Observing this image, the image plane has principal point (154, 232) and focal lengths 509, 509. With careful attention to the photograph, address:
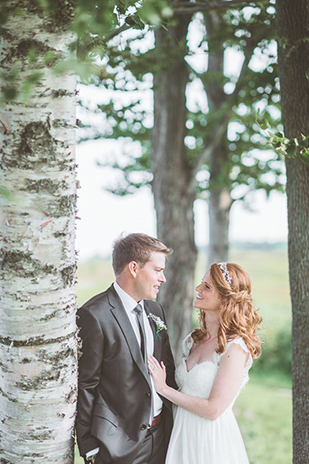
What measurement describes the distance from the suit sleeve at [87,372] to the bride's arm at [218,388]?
0.38 metres

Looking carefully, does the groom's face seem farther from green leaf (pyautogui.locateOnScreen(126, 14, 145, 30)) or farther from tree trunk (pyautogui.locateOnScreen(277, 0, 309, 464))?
green leaf (pyautogui.locateOnScreen(126, 14, 145, 30))

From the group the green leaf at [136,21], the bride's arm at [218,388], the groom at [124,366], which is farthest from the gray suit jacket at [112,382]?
the green leaf at [136,21]

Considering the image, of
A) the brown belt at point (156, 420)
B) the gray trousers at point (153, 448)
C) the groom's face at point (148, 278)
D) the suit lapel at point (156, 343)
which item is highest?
the groom's face at point (148, 278)

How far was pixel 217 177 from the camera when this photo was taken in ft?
32.3

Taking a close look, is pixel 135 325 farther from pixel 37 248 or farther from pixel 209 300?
pixel 37 248

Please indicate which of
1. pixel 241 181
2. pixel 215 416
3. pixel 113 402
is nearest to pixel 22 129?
pixel 113 402

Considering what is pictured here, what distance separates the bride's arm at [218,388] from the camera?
295cm

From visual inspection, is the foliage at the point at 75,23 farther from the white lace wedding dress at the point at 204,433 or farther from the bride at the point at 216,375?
the white lace wedding dress at the point at 204,433

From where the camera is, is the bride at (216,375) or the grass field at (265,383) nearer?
the bride at (216,375)

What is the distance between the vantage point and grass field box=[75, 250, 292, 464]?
8.66 metres

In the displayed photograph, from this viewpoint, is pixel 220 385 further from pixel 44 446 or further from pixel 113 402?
pixel 44 446

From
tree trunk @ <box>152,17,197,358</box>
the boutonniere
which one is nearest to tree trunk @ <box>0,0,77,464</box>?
the boutonniere

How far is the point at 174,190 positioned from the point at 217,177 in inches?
123

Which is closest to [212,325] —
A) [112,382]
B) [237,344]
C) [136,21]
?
[237,344]
